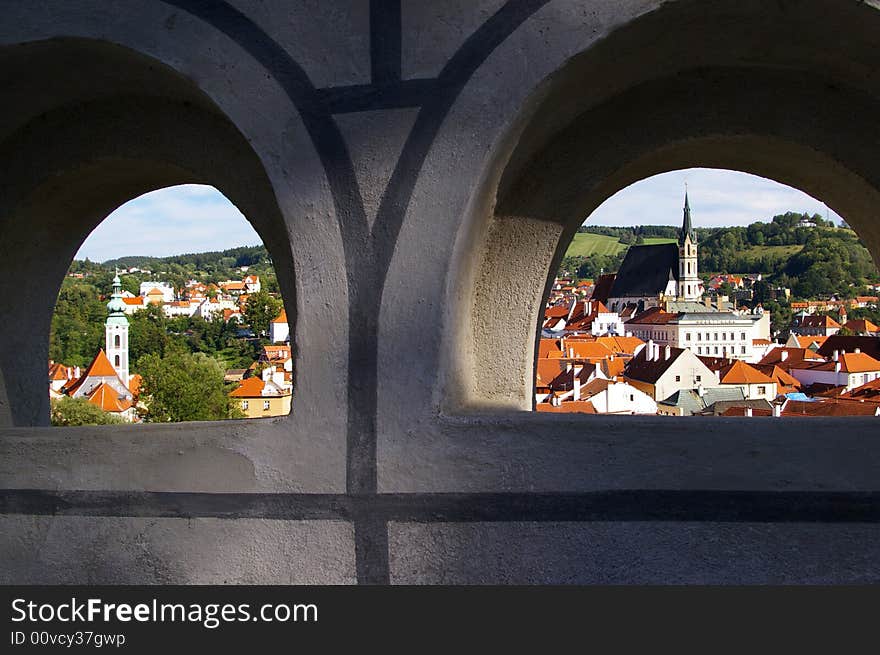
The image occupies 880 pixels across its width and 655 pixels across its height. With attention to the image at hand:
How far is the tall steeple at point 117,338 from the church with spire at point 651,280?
4569cm

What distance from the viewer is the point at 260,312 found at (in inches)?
2386

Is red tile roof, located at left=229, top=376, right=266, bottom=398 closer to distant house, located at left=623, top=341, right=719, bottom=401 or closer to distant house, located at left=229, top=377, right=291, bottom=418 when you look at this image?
distant house, located at left=229, top=377, right=291, bottom=418

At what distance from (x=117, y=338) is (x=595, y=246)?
76805mm

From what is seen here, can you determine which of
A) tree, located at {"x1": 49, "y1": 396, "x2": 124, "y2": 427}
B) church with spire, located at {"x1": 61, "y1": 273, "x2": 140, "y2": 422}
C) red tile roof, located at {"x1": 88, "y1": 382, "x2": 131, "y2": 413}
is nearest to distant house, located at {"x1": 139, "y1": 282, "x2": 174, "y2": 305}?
church with spire, located at {"x1": 61, "y1": 273, "x2": 140, "y2": 422}

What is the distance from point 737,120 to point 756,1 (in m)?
0.89

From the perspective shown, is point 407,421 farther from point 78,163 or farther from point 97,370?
point 97,370

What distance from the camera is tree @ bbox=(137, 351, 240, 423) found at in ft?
A: 126

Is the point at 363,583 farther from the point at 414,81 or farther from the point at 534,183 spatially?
the point at 534,183

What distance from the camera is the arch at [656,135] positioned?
2.71m

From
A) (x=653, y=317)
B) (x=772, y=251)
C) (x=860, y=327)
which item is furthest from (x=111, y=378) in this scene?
(x=772, y=251)

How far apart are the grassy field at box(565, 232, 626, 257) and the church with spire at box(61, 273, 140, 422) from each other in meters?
73.0

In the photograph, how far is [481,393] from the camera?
3.48m

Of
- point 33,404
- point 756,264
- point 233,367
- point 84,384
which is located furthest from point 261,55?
point 756,264

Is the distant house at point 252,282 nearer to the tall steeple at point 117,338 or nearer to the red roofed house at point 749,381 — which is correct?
the tall steeple at point 117,338
